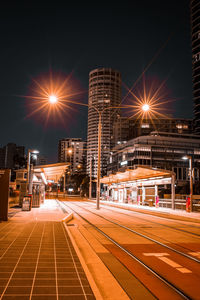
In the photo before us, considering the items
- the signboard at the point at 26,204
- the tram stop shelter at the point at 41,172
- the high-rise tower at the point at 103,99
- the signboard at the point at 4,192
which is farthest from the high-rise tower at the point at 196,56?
the signboard at the point at 4,192

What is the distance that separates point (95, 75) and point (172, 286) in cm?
18344

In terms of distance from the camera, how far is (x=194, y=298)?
455 centimetres

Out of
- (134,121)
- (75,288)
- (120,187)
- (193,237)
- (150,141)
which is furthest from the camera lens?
(134,121)

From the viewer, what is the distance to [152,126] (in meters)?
138

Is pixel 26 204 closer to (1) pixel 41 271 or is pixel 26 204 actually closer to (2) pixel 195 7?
(1) pixel 41 271

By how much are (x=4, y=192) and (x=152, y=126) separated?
422 feet

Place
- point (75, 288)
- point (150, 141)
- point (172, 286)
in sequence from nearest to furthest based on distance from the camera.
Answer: point (75, 288)
point (172, 286)
point (150, 141)

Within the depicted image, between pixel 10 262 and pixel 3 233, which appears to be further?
pixel 3 233

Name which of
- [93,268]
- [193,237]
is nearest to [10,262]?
[93,268]

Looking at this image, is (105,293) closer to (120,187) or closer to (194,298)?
(194,298)

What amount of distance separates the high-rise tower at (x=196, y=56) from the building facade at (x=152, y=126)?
56.0 feet

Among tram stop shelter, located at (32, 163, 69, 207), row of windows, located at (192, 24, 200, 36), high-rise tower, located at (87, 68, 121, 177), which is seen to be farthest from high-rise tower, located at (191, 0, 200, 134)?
tram stop shelter, located at (32, 163, 69, 207)

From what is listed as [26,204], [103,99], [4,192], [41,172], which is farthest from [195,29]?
[4,192]

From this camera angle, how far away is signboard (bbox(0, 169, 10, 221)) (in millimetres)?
13188
